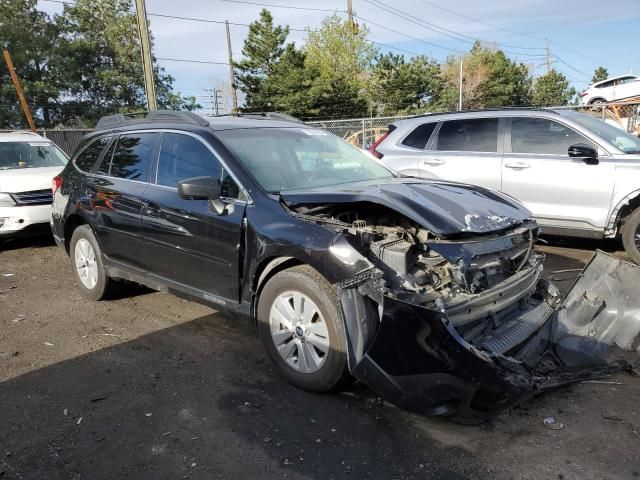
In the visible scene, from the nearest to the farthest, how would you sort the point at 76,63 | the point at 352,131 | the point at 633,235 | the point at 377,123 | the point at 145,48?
the point at 633,235, the point at 145,48, the point at 352,131, the point at 377,123, the point at 76,63

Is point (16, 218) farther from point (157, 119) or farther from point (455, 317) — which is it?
point (455, 317)

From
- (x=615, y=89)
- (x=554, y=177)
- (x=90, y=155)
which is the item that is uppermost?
(x=615, y=89)

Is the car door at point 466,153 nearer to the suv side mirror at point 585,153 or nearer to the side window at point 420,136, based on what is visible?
the side window at point 420,136

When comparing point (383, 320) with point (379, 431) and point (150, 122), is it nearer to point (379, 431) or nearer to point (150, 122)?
point (379, 431)

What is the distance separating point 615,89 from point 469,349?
25.6m

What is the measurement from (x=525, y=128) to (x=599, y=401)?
4382mm

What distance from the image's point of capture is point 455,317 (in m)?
2.84

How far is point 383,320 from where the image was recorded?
2809 millimetres

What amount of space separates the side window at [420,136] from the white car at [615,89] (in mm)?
20010

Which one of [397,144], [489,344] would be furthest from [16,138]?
[489,344]

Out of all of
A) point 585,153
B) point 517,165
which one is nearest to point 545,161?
point 517,165

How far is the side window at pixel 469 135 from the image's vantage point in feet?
22.9

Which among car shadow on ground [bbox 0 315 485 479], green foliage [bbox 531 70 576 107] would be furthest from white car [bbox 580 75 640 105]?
green foliage [bbox 531 70 576 107]

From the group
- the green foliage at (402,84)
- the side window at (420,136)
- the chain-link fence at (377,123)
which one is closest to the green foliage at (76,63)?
the green foliage at (402,84)
